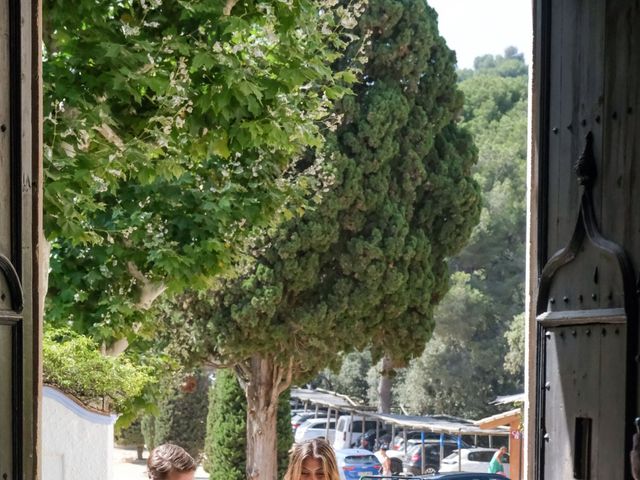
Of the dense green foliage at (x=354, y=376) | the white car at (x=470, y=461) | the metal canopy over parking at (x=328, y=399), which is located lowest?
the white car at (x=470, y=461)

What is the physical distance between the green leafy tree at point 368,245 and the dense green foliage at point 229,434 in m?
0.79

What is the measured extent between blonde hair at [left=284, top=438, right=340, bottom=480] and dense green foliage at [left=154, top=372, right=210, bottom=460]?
24732 millimetres

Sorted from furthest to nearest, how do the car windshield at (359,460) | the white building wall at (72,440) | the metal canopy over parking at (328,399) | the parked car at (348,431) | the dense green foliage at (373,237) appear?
1. the metal canopy over parking at (328,399)
2. the parked car at (348,431)
3. the car windshield at (359,460)
4. the dense green foliage at (373,237)
5. the white building wall at (72,440)

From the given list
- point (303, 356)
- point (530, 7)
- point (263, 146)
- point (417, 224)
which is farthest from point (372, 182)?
point (530, 7)

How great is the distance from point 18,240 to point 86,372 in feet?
20.5

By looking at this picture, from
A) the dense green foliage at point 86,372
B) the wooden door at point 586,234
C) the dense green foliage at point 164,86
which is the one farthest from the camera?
the dense green foliage at point 86,372

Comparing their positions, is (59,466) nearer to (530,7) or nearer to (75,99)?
(75,99)

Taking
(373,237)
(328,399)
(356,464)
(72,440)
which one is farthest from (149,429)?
(72,440)

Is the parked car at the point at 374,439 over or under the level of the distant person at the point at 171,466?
under

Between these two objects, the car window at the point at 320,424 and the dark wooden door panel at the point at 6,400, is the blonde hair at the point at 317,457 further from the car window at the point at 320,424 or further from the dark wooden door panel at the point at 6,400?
the car window at the point at 320,424

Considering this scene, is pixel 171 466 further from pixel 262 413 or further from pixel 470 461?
pixel 470 461

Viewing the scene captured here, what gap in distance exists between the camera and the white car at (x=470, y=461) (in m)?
32.0

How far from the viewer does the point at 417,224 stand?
945 inches

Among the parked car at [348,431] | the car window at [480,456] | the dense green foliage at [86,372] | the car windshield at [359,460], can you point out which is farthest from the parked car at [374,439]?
the dense green foliage at [86,372]
